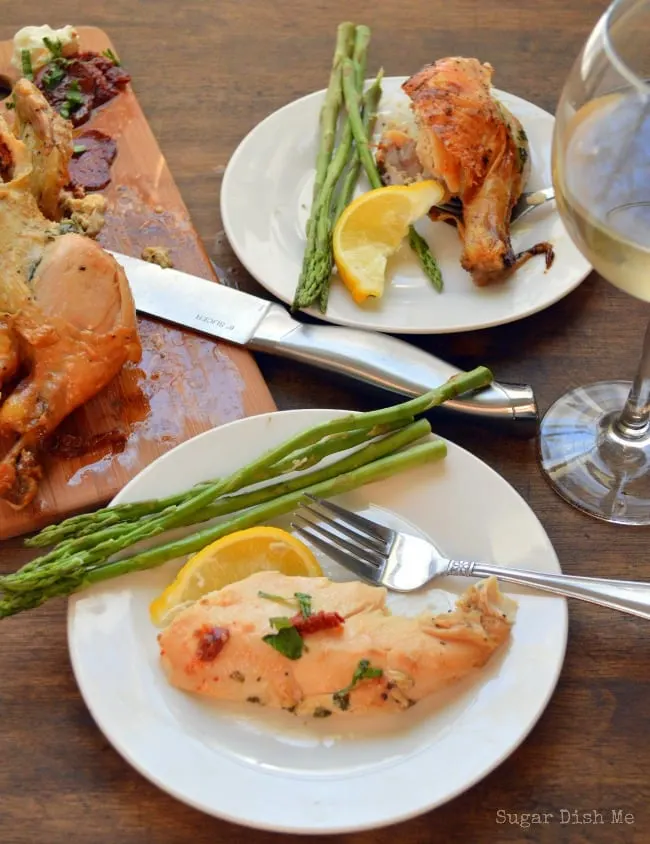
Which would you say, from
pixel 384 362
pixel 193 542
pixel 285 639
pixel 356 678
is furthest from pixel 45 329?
pixel 356 678

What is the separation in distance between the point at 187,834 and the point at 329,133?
165 cm

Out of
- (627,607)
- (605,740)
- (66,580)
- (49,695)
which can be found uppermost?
(66,580)

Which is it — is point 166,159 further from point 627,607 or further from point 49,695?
point 627,607

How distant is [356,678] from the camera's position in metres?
1.31

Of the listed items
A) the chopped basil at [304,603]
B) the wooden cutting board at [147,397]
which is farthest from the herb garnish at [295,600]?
the wooden cutting board at [147,397]

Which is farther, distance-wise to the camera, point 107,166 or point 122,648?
point 107,166

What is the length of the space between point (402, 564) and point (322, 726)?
309 millimetres

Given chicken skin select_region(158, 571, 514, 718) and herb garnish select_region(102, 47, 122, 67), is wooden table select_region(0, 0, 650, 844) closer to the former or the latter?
herb garnish select_region(102, 47, 122, 67)

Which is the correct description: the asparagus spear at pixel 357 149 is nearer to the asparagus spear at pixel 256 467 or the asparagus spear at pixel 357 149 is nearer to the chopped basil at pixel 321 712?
the asparagus spear at pixel 256 467

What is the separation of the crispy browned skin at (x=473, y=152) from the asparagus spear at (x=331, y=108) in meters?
0.23

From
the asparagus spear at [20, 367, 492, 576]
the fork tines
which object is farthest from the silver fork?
the asparagus spear at [20, 367, 492, 576]

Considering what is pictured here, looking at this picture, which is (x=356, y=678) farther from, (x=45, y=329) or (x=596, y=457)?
(x=45, y=329)

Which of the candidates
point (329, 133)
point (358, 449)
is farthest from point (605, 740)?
point (329, 133)

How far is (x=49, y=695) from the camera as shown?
1468 mm
